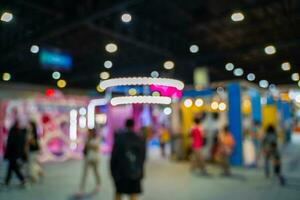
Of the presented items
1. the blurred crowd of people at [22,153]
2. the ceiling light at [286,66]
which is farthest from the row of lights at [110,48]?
the ceiling light at [286,66]

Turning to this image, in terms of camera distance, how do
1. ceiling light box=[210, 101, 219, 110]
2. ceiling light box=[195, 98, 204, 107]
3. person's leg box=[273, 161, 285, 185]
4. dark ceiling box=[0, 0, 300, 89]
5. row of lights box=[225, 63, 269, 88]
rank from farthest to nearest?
row of lights box=[225, 63, 269, 88]
ceiling light box=[195, 98, 204, 107]
ceiling light box=[210, 101, 219, 110]
dark ceiling box=[0, 0, 300, 89]
person's leg box=[273, 161, 285, 185]

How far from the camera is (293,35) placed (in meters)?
12.6

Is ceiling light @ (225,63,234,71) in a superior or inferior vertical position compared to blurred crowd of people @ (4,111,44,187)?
superior

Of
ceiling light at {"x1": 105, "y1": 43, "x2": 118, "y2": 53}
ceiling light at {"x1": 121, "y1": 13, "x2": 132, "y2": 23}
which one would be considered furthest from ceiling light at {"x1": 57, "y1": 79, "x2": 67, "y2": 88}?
ceiling light at {"x1": 121, "y1": 13, "x2": 132, "y2": 23}

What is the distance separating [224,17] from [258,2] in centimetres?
176

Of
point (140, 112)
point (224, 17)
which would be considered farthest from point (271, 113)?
point (224, 17)

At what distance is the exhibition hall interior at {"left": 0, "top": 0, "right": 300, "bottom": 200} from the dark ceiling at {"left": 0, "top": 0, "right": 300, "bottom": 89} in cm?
4

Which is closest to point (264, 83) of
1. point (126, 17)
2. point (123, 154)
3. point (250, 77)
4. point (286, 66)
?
point (250, 77)

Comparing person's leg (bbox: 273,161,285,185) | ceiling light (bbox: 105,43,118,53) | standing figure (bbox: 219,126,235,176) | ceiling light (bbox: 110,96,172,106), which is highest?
ceiling light (bbox: 105,43,118,53)

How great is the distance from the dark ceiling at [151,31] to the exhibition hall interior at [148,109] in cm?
4

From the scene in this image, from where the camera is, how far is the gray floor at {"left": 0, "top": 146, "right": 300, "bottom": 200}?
6.13 meters

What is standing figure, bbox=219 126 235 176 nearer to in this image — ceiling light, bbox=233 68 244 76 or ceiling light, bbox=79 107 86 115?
ceiling light, bbox=79 107 86 115

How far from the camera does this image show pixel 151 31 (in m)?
12.2

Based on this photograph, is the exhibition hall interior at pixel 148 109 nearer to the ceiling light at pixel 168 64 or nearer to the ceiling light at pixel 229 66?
the ceiling light at pixel 229 66
